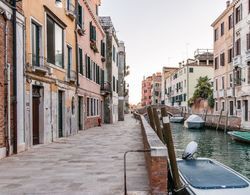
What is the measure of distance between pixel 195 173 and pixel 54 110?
801 centimetres

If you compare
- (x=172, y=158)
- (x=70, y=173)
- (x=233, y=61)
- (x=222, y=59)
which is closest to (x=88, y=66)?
(x=233, y=61)

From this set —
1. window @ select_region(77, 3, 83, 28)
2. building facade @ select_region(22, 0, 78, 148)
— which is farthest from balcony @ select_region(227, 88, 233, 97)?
building facade @ select_region(22, 0, 78, 148)

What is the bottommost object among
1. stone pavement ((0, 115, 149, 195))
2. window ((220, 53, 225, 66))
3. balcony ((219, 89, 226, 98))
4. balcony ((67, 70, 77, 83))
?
stone pavement ((0, 115, 149, 195))

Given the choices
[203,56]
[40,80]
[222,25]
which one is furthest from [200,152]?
[203,56]

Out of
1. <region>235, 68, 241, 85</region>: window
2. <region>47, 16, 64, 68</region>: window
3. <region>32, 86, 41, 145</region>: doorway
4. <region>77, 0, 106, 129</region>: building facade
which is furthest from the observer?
<region>235, 68, 241, 85</region>: window

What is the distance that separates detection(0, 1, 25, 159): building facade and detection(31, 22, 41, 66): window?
3.82ft

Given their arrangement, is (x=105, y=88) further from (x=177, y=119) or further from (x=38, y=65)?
(x=177, y=119)

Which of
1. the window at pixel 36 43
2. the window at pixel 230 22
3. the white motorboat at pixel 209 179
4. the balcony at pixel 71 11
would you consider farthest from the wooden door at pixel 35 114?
the window at pixel 230 22

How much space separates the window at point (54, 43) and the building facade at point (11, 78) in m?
3.08

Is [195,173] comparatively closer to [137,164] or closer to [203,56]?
[137,164]

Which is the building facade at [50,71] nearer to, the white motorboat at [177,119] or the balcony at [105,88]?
the balcony at [105,88]

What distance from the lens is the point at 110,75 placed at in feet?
105

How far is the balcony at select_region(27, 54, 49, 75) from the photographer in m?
12.0

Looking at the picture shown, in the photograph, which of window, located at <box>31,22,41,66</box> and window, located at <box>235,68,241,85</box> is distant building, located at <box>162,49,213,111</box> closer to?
window, located at <box>235,68,241,85</box>
